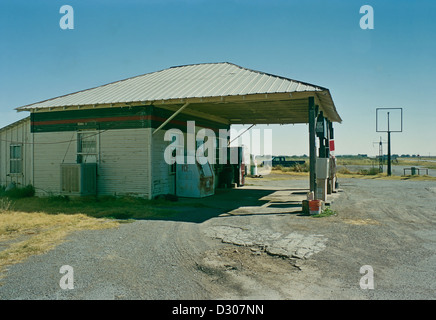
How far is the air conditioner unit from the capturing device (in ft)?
44.6

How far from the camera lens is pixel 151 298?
447 cm

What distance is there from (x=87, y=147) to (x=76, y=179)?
67.9 inches

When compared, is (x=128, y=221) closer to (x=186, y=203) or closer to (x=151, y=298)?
(x=186, y=203)

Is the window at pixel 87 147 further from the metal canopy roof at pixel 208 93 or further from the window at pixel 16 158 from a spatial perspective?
the window at pixel 16 158

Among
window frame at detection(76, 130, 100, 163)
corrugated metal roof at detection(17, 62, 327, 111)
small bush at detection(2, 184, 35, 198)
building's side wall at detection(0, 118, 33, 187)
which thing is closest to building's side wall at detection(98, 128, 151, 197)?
window frame at detection(76, 130, 100, 163)

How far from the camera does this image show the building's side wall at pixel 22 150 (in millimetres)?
16562

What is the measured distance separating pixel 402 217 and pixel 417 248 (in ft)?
12.9

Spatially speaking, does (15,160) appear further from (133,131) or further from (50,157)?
(133,131)

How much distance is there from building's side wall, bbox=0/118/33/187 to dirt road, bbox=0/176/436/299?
32.1 feet

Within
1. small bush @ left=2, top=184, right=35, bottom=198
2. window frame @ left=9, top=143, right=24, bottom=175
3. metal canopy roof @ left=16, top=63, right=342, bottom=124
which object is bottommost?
small bush @ left=2, top=184, right=35, bottom=198

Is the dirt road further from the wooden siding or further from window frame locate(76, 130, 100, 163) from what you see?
window frame locate(76, 130, 100, 163)

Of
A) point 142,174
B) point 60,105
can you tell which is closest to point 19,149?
point 60,105

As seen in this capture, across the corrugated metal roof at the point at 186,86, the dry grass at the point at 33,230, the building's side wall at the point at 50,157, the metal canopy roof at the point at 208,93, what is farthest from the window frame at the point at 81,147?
the dry grass at the point at 33,230

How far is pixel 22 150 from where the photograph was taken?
1686cm
